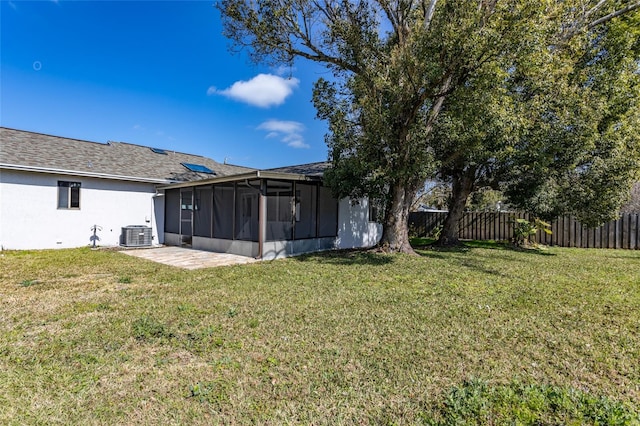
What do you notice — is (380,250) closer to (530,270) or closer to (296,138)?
(530,270)

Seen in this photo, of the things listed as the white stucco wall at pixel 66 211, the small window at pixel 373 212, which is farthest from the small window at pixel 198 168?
the small window at pixel 373 212

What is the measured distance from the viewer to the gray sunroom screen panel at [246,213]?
9.68 meters

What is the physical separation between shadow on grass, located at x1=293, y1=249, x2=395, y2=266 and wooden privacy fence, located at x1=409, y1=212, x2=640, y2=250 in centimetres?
745

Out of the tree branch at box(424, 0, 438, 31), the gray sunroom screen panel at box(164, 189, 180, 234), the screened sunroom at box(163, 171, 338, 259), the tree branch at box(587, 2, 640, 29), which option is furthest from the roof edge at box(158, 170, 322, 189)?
the tree branch at box(587, 2, 640, 29)

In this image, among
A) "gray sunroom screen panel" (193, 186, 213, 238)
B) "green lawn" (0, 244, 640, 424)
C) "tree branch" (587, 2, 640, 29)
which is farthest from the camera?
"gray sunroom screen panel" (193, 186, 213, 238)

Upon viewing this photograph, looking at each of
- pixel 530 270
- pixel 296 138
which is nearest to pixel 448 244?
pixel 530 270

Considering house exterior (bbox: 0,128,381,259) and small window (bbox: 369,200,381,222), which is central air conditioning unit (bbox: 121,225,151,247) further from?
small window (bbox: 369,200,381,222)

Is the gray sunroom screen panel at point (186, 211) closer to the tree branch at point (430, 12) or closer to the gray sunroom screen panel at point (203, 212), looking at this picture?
the gray sunroom screen panel at point (203, 212)

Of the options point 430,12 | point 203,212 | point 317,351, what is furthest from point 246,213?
point 430,12

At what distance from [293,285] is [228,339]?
245 centimetres

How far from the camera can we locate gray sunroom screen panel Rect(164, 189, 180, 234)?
12.3 meters

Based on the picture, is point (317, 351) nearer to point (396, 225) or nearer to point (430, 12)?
point (396, 225)

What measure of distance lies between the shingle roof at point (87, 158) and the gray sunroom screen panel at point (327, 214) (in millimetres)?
6246

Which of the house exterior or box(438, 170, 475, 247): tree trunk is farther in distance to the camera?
box(438, 170, 475, 247): tree trunk
